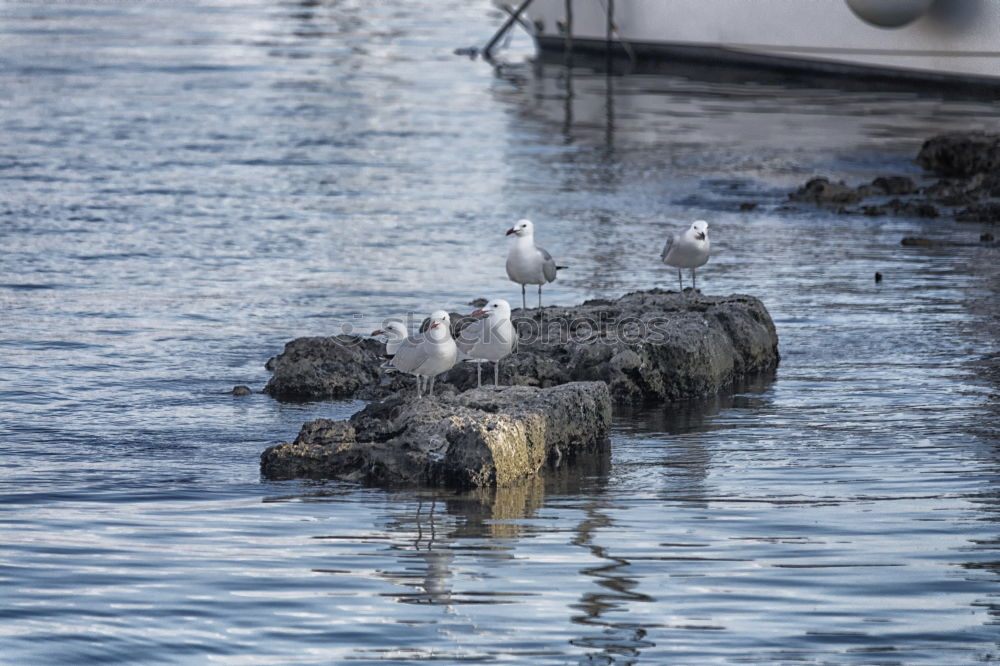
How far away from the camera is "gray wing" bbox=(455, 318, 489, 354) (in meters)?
9.46

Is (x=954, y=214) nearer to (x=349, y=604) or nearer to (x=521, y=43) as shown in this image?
(x=349, y=604)

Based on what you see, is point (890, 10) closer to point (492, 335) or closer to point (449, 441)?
point (492, 335)

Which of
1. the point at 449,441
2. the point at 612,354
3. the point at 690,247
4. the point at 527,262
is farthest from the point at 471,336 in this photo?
the point at 690,247

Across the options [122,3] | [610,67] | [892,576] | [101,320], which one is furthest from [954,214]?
[122,3]

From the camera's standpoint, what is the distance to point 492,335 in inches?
371

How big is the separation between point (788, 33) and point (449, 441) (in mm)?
32996

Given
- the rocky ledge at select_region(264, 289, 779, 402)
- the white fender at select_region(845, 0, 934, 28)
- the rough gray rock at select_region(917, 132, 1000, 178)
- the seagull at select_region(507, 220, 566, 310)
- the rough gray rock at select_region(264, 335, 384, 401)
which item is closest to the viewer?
the rocky ledge at select_region(264, 289, 779, 402)

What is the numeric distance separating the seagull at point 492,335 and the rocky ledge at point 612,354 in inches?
13.3

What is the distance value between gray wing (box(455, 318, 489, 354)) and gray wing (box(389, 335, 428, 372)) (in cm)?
37

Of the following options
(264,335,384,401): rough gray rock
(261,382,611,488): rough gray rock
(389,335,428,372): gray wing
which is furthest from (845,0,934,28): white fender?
(389,335,428,372): gray wing

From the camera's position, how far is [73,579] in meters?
7.13

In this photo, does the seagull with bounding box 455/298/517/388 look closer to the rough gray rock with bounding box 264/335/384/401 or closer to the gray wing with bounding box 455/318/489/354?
the gray wing with bounding box 455/318/489/354

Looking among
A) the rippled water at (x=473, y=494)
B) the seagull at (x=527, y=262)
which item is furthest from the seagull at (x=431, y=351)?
the seagull at (x=527, y=262)

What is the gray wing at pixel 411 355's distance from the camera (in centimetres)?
912
